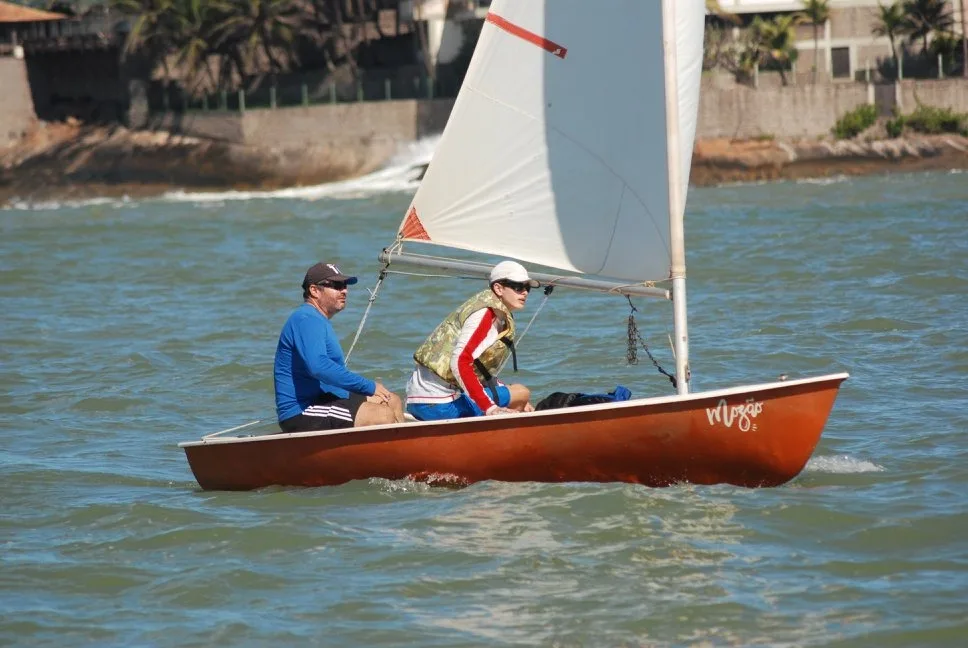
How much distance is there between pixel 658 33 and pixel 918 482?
271cm

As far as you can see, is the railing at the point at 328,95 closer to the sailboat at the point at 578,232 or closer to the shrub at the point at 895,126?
the shrub at the point at 895,126

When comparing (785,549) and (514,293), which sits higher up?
(514,293)

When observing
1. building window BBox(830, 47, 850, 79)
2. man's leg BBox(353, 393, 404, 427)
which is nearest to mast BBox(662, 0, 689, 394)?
man's leg BBox(353, 393, 404, 427)

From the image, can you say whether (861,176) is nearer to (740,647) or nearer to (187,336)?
(187,336)

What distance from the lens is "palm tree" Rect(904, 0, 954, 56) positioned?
38781 millimetres

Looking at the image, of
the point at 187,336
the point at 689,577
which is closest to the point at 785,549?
the point at 689,577

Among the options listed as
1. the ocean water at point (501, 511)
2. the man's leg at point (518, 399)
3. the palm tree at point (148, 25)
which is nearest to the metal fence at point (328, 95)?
the palm tree at point (148, 25)

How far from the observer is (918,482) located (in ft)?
25.7

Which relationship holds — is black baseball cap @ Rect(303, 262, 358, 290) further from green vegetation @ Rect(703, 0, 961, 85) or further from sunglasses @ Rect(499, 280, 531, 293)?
green vegetation @ Rect(703, 0, 961, 85)

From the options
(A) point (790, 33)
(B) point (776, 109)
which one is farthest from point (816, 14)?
(B) point (776, 109)

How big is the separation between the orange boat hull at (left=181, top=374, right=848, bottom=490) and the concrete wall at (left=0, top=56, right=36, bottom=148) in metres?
33.9

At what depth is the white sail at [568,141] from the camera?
764 centimetres

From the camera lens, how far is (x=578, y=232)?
8023mm

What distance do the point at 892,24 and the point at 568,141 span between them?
32.8 metres
